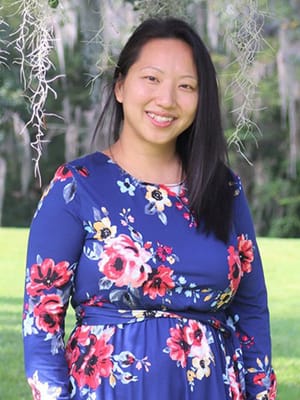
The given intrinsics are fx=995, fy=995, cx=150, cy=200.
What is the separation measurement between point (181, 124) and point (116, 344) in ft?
1.72

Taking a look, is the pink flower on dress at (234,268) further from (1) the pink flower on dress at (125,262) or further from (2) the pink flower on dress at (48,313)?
(2) the pink flower on dress at (48,313)

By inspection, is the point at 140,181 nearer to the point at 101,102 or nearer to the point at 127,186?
the point at 127,186

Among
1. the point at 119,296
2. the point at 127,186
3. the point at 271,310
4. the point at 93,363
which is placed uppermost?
the point at 127,186

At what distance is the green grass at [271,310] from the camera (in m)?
5.56

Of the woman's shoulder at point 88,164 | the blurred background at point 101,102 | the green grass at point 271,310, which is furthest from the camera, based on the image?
the green grass at point 271,310

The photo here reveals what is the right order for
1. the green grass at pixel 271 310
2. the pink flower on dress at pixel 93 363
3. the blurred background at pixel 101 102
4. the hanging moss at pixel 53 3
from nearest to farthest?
1. the pink flower on dress at pixel 93 363
2. the hanging moss at pixel 53 3
3. the blurred background at pixel 101 102
4. the green grass at pixel 271 310

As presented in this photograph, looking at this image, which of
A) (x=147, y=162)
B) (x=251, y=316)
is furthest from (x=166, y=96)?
(x=251, y=316)

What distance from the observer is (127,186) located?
2.24 m

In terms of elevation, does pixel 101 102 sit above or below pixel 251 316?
above

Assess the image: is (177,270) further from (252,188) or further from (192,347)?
(252,188)

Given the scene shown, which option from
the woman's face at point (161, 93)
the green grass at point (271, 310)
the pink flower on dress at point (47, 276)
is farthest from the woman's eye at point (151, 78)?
the green grass at point (271, 310)

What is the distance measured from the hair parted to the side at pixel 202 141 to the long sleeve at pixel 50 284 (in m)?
0.30

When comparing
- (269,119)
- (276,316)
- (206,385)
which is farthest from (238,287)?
(269,119)

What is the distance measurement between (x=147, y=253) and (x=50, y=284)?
0.22m
